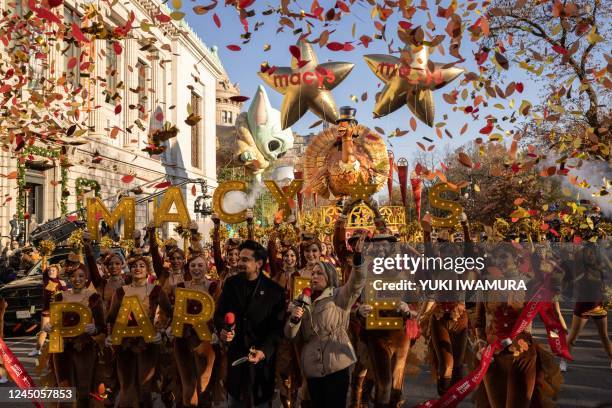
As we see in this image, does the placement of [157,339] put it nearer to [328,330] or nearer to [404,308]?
[328,330]

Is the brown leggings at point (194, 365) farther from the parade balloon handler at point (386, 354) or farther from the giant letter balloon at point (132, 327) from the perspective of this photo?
the parade balloon handler at point (386, 354)

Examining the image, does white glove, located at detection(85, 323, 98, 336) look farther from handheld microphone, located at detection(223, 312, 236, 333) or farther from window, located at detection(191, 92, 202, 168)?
window, located at detection(191, 92, 202, 168)

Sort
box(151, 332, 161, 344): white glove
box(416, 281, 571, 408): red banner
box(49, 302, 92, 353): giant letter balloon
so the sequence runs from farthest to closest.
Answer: box(151, 332, 161, 344): white glove < box(49, 302, 92, 353): giant letter balloon < box(416, 281, 571, 408): red banner

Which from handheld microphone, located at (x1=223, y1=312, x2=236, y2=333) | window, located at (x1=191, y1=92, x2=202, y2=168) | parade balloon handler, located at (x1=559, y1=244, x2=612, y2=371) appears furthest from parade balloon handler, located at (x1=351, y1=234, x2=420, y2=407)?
window, located at (x1=191, y1=92, x2=202, y2=168)

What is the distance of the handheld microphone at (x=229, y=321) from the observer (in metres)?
4.50

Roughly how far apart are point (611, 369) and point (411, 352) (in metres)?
3.88

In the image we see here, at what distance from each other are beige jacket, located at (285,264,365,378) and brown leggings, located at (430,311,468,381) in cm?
254

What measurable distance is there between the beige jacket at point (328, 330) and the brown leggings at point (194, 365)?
67.5 inches

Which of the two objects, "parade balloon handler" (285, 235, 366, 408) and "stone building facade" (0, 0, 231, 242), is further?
"stone building facade" (0, 0, 231, 242)

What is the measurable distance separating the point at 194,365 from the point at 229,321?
6.44ft

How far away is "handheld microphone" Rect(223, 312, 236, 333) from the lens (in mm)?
4496

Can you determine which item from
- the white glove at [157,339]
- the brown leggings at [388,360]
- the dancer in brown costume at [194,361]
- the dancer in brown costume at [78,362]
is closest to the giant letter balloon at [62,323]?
the dancer in brown costume at [78,362]

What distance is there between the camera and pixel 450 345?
275 inches

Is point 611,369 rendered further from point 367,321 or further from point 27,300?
point 27,300
